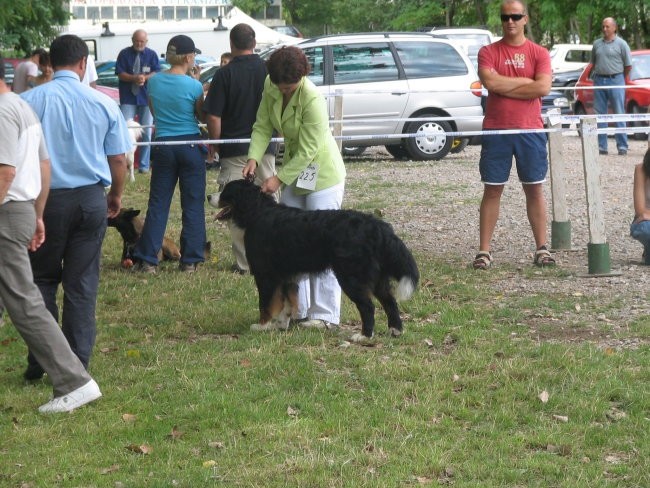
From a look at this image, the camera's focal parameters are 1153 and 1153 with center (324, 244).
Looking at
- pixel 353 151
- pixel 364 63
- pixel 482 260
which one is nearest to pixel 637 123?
pixel 353 151

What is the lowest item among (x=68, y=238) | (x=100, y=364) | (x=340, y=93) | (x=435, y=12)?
(x=100, y=364)

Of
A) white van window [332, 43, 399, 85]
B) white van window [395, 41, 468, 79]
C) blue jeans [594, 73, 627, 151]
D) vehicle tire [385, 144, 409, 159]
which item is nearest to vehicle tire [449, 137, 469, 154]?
vehicle tire [385, 144, 409, 159]

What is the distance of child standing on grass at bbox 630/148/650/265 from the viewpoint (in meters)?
9.59

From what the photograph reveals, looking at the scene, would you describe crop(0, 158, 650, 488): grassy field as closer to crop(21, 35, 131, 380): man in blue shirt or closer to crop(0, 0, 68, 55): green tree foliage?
crop(21, 35, 131, 380): man in blue shirt

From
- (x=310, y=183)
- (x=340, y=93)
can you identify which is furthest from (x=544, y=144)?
(x=310, y=183)

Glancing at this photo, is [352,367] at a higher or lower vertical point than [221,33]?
lower

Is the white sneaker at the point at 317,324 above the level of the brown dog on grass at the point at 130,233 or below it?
below

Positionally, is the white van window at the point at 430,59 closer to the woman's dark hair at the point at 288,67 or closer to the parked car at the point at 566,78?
the parked car at the point at 566,78

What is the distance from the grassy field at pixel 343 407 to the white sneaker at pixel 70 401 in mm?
56

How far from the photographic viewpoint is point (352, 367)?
672 centimetres

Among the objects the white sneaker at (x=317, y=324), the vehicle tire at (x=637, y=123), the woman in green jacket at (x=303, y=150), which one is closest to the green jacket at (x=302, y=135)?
the woman in green jacket at (x=303, y=150)

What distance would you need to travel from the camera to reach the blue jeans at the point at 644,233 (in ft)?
31.4

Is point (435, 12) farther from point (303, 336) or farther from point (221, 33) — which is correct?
point (303, 336)

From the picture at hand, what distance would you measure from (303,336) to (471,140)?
15.1m
